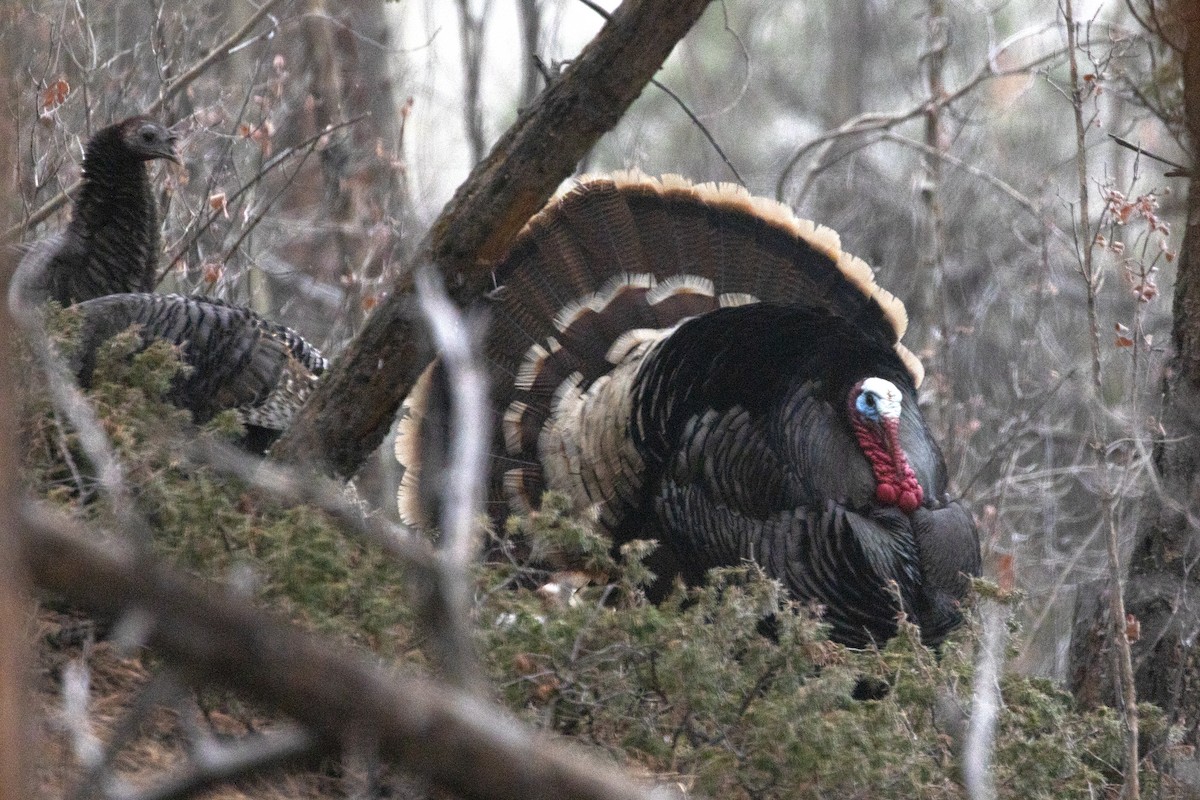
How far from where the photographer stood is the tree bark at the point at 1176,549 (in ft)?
13.1

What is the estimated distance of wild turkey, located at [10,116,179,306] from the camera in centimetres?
476

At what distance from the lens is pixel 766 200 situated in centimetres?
532

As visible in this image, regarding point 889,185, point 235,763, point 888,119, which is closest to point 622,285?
point 888,119

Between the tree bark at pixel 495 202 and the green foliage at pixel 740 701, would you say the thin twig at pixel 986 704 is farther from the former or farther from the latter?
the tree bark at pixel 495 202

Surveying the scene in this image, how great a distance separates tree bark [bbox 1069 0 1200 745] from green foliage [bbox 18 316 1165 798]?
49 cm

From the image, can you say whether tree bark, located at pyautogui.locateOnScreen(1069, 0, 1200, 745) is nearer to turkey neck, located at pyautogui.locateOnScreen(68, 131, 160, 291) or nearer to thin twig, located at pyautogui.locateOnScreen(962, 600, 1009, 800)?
thin twig, located at pyautogui.locateOnScreen(962, 600, 1009, 800)

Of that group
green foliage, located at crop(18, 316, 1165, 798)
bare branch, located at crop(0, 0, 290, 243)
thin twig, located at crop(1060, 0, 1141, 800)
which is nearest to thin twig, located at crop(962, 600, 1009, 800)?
green foliage, located at crop(18, 316, 1165, 798)

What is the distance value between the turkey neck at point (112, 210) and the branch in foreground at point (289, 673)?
3.39 m

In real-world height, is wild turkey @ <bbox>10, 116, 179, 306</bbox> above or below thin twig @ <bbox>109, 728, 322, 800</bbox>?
above

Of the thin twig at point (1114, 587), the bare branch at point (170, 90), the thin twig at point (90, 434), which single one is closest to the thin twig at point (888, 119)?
the thin twig at point (1114, 587)

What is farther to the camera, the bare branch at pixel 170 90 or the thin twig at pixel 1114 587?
the bare branch at pixel 170 90

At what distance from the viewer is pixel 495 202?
150 inches

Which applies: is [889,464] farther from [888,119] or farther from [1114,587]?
[888,119]

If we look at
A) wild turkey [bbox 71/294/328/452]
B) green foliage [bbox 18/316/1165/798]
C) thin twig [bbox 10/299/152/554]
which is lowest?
thin twig [bbox 10/299/152/554]
